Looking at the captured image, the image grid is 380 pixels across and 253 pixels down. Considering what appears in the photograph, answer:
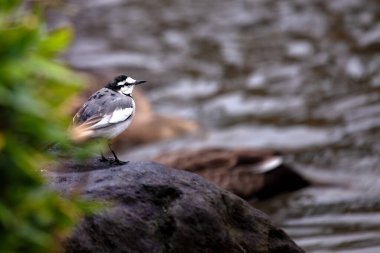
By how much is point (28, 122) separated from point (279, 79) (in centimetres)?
1230

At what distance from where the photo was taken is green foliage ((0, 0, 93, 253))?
9.67ft

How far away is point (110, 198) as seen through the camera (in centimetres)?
500

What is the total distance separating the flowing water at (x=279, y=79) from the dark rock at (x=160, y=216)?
2.98 metres

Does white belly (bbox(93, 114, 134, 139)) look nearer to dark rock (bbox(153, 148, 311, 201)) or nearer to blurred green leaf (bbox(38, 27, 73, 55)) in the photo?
blurred green leaf (bbox(38, 27, 73, 55))

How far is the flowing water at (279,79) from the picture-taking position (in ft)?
32.7

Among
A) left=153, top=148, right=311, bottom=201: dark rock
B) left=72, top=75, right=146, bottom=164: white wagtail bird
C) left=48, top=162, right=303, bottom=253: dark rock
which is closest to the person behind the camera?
left=48, top=162, right=303, bottom=253: dark rock

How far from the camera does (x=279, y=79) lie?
15.1m

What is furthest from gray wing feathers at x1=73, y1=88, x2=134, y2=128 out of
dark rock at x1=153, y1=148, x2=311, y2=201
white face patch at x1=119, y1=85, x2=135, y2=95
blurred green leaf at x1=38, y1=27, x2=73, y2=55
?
dark rock at x1=153, y1=148, x2=311, y2=201

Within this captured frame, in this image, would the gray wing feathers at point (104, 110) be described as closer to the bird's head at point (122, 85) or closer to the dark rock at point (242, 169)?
the bird's head at point (122, 85)

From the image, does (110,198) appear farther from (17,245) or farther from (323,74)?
(323,74)

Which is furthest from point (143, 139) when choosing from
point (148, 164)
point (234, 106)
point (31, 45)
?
point (31, 45)

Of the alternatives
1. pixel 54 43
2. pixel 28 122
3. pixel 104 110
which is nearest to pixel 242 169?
pixel 104 110

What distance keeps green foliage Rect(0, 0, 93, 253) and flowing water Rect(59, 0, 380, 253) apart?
540 cm

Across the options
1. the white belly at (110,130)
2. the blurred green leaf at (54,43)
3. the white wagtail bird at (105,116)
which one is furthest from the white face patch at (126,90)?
the blurred green leaf at (54,43)
